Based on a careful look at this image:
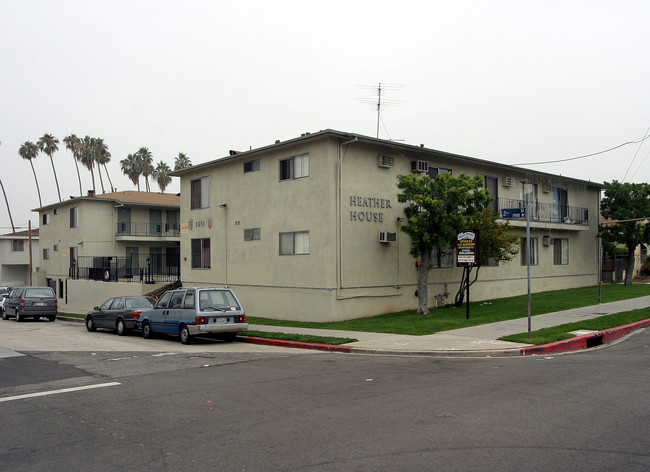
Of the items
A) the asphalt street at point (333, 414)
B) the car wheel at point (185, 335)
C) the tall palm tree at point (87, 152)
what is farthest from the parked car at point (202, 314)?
the tall palm tree at point (87, 152)

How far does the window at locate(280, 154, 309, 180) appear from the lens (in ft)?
71.9

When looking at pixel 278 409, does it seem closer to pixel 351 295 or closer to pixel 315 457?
pixel 315 457

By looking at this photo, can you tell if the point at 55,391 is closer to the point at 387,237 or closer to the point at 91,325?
the point at 91,325

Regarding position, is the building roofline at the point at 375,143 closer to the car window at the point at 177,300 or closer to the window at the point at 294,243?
the window at the point at 294,243

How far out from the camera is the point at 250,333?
18.0 m

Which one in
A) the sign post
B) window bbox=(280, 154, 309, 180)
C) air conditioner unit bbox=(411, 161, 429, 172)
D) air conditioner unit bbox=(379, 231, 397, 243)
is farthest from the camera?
air conditioner unit bbox=(411, 161, 429, 172)

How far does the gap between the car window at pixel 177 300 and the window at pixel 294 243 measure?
5586 millimetres

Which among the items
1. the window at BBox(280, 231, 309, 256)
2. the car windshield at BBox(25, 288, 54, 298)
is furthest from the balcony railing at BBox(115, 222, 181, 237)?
the window at BBox(280, 231, 309, 256)

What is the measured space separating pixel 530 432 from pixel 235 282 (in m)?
19.8

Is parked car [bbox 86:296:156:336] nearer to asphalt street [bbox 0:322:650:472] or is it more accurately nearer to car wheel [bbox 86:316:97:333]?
car wheel [bbox 86:316:97:333]

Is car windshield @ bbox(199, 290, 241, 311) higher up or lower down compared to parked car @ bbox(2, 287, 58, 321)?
higher up

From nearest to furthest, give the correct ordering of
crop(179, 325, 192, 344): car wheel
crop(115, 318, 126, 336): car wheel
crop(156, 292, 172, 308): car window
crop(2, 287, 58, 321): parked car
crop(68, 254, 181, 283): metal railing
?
crop(179, 325, 192, 344): car wheel
crop(156, 292, 172, 308): car window
crop(115, 318, 126, 336): car wheel
crop(2, 287, 58, 321): parked car
crop(68, 254, 181, 283): metal railing

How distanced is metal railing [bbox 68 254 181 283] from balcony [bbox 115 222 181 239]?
1.70 metres

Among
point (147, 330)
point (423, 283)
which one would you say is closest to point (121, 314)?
point (147, 330)
